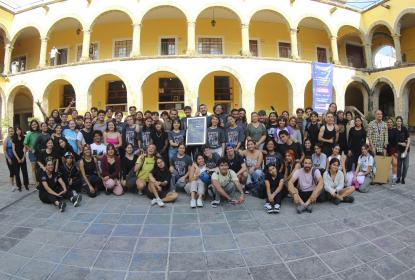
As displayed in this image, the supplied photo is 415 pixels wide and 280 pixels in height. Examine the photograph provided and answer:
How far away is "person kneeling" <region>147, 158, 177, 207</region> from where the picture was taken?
272 inches

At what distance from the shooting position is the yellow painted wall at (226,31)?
20109 mm

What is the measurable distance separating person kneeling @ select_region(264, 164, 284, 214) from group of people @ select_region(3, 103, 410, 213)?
2cm

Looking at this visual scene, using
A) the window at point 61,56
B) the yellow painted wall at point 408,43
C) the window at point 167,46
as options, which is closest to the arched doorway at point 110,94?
the window at point 167,46

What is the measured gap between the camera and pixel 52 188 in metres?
6.90

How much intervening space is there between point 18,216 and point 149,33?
53.4ft

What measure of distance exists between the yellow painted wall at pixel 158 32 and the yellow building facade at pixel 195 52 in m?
0.07

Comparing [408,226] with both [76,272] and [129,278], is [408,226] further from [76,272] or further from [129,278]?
[76,272]

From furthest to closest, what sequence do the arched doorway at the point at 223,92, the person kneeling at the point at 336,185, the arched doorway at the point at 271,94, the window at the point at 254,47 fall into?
1. the arched doorway at the point at 271,94
2. the window at the point at 254,47
3. the arched doorway at the point at 223,92
4. the person kneeling at the point at 336,185

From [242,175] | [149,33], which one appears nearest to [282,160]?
[242,175]

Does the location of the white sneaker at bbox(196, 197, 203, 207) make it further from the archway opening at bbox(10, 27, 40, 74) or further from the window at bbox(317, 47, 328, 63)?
the archway opening at bbox(10, 27, 40, 74)

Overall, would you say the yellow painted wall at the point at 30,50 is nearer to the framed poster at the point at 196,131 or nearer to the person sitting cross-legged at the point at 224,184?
the framed poster at the point at 196,131

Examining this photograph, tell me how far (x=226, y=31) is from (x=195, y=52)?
11.6ft

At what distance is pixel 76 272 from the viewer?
437 cm

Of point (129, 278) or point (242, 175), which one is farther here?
point (242, 175)
